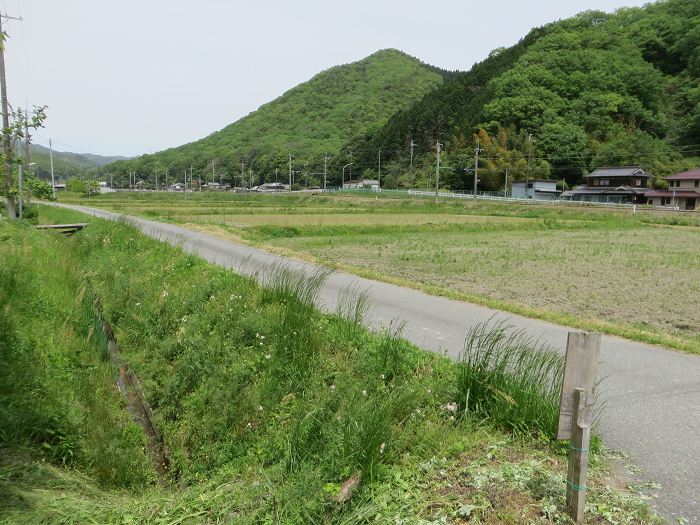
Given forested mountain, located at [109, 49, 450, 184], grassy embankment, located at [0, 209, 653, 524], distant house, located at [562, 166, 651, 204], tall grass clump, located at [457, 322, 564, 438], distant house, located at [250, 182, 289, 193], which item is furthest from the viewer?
forested mountain, located at [109, 49, 450, 184]

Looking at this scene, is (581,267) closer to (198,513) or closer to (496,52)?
(198,513)

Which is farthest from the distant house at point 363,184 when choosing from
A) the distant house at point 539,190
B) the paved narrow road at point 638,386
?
the paved narrow road at point 638,386

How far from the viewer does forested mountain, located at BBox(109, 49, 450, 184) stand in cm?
11381

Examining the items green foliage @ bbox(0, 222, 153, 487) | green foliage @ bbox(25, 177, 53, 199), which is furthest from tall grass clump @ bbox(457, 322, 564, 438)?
green foliage @ bbox(25, 177, 53, 199)

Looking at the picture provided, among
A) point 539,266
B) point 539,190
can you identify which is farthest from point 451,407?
point 539,190

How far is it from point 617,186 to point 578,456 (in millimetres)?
62909

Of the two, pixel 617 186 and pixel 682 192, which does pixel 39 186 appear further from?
pixel 617 186

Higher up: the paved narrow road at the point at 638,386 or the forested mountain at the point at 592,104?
the forested mountain at the point at 592,104

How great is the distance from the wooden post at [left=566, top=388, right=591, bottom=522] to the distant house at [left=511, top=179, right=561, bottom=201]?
2508 inches

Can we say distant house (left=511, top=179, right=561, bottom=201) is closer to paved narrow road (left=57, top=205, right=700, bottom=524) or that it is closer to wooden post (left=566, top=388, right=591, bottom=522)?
paved narrow road (left=57, top=205, right=700, bottom=524)

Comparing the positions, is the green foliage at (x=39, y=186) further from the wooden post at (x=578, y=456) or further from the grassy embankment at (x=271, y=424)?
the wooden post at (x=578, y=456)

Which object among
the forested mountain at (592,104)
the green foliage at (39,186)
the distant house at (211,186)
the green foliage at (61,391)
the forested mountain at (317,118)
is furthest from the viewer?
the forested mountain at (317,118)

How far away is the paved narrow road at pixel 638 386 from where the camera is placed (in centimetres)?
341

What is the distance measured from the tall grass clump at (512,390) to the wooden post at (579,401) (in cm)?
103
